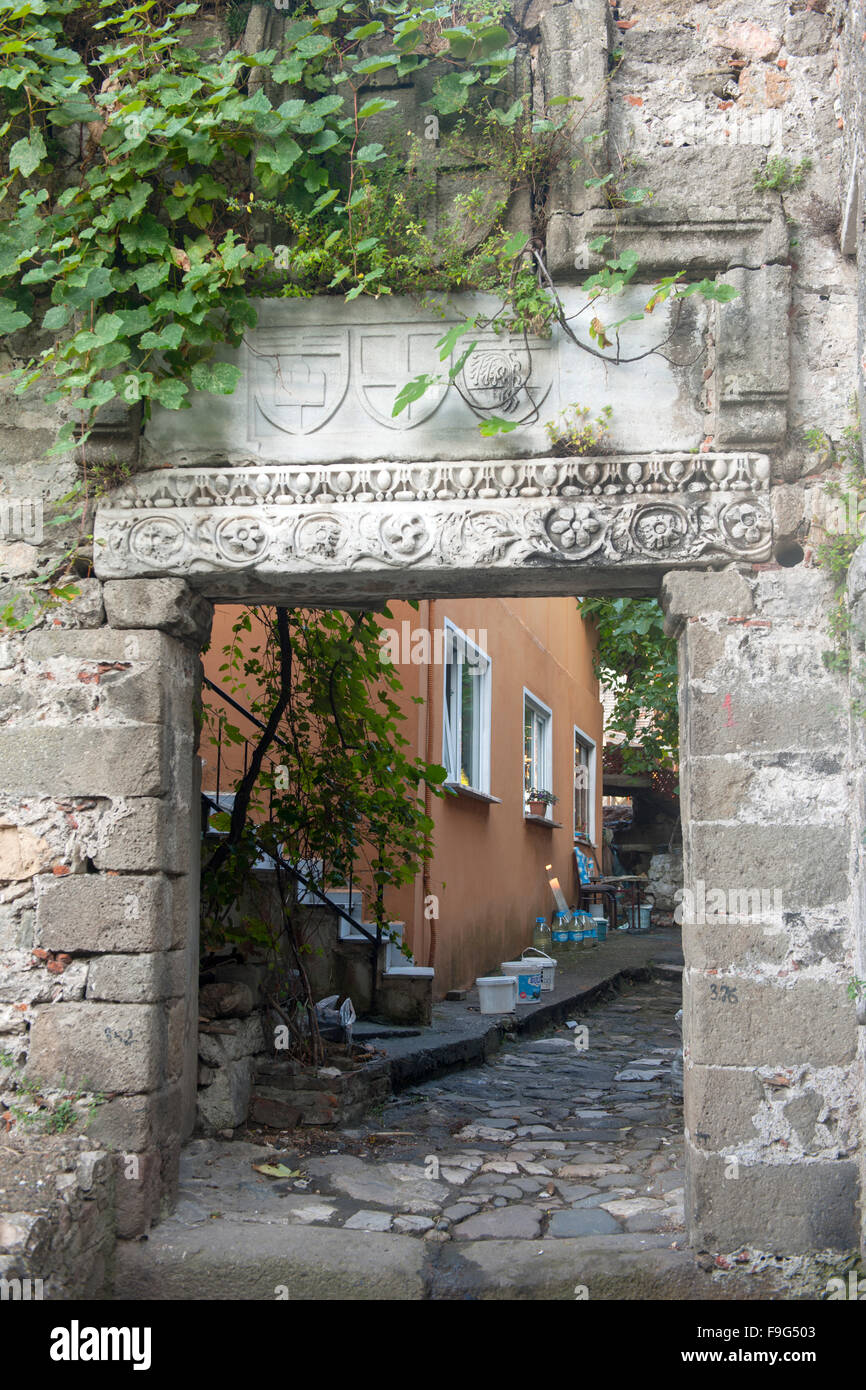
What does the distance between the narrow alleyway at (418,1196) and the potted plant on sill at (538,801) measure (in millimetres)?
5972

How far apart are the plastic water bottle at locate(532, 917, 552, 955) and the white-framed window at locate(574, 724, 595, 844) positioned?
3.28m

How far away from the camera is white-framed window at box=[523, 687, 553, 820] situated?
11.9 m

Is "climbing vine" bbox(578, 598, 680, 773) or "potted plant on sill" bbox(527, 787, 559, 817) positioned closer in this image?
"climbing vine" bbox(578, 598, 680, 773)

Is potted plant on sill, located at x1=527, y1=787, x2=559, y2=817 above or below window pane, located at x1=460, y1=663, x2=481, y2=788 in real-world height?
below

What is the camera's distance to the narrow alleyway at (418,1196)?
3.27 metres

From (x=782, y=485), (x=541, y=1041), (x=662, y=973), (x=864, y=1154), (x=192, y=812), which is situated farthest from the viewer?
(x=662, y=973)

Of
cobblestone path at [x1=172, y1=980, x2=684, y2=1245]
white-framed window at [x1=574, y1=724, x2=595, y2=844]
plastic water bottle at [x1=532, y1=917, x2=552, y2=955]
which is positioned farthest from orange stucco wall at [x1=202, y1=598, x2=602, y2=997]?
cobblestone path at [x1=172, y1=980, x2=684, y2=1245]

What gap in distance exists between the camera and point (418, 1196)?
3807 mm

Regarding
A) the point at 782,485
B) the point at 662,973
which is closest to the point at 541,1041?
the point at 662,973

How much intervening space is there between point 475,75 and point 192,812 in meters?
2.53

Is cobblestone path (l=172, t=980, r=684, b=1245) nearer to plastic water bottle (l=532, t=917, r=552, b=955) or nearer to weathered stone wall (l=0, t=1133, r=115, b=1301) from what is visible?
weathered stone wall (l=0, t=1133, r=115, b=1301)

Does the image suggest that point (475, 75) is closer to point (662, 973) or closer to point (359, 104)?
point (359, 104)

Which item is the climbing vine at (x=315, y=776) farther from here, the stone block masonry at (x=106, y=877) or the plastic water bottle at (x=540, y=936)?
the plastic water bottle at (x=540, y=936)
